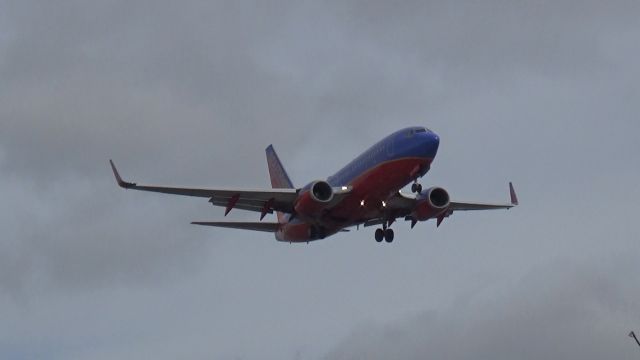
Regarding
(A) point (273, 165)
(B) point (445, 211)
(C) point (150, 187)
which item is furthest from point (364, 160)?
(A) point (273, 165)

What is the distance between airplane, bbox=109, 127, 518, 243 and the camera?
74.7 metres

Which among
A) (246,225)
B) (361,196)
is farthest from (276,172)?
(361,196)

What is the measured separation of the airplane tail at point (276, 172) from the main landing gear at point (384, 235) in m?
13.5

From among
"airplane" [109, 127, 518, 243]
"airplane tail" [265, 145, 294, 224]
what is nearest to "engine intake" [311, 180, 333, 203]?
"airplane" [109, 127, 518, 243]

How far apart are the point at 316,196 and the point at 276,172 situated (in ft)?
67.2

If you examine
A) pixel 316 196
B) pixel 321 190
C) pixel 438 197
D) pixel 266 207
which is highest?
pixel 321 190

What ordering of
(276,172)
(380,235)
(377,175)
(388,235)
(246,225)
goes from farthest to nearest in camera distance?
(276,172) < (246,225) < (380,235) < (388,235) < (377,175)

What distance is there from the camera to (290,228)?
275 ft

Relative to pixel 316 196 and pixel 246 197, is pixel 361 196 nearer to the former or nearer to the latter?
pixel 316 196

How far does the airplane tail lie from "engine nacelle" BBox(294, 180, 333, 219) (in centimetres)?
1672

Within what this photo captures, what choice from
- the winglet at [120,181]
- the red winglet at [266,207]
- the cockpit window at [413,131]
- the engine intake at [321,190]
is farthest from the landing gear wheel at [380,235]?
the winglet at [120,181]

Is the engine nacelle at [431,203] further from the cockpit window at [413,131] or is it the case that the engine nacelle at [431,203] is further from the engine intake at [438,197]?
the cockpit window at [413,131]

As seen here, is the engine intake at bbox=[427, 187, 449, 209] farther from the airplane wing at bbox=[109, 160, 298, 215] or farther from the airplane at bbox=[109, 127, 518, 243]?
the airplane wing at bbox=[109, 160, 298, 215]

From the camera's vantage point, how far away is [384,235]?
8162 cm
